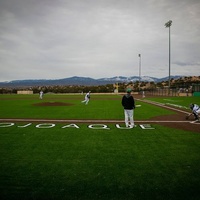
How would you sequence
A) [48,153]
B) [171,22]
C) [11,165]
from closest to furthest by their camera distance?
[11,165] → [48,153] → [171,22]

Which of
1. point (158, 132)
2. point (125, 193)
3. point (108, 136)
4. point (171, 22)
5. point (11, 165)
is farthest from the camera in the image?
point (171, 22)

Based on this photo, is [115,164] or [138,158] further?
[138,158]

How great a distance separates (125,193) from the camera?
5188 mm

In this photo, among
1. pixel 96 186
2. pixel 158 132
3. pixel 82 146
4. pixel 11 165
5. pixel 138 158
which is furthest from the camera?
pixel 158 132

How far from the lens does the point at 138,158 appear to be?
24.9 feet

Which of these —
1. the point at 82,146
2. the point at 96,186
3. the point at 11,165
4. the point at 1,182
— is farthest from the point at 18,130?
the point at 96,186

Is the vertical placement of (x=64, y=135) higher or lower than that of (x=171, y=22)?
lower

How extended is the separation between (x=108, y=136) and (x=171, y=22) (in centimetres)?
4774

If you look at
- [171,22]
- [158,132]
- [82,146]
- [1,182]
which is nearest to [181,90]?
[171,22]

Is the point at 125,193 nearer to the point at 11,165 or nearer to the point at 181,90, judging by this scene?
the point at 11,165

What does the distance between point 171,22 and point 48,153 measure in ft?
167

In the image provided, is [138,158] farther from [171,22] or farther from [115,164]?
[171,22]

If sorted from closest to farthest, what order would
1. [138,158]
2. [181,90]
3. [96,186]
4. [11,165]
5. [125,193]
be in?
1. [125,193]
2. [96,186]
3. [11,165]
4. [138,158]
5. [181,90]

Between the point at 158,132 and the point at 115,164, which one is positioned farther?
the point at 158,132
